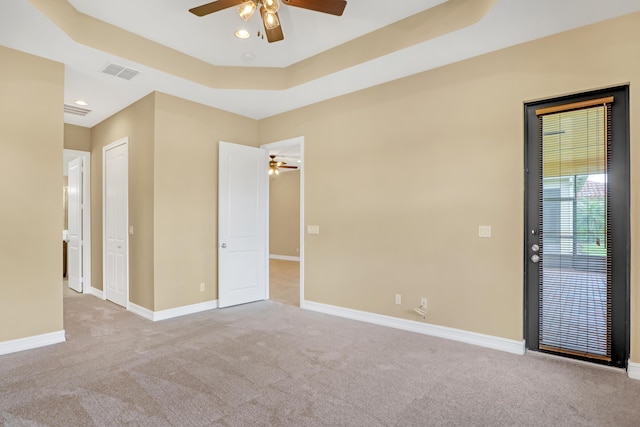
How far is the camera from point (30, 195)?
11.2 feet

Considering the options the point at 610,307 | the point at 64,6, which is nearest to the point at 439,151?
the point at 610,307

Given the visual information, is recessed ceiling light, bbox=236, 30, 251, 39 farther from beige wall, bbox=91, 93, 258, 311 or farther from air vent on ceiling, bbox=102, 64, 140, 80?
beige wall, bbox=91, 93, 258, 311

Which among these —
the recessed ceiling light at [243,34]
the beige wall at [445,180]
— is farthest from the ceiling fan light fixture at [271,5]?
the beige wall at [445,180]

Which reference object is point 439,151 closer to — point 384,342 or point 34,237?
point 384,342

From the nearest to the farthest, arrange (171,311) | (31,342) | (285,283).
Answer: (31,342), (171,311), (285,283)

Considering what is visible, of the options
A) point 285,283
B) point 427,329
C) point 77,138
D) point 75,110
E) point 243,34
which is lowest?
point 285,283

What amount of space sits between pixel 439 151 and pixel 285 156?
5.37 meters

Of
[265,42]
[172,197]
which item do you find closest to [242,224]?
[172,197]

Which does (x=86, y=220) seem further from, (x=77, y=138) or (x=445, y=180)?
(x=445, y=180)

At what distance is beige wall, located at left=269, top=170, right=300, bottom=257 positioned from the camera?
1017cm

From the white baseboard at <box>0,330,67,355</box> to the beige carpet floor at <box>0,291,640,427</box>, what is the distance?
9 centimetres

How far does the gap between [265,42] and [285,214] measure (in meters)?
7.04

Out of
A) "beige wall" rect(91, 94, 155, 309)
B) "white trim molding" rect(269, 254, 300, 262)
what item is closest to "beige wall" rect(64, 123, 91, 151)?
"beige wall" rect(91, 94, 155, 309)

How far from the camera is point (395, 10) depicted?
10.4 feet
